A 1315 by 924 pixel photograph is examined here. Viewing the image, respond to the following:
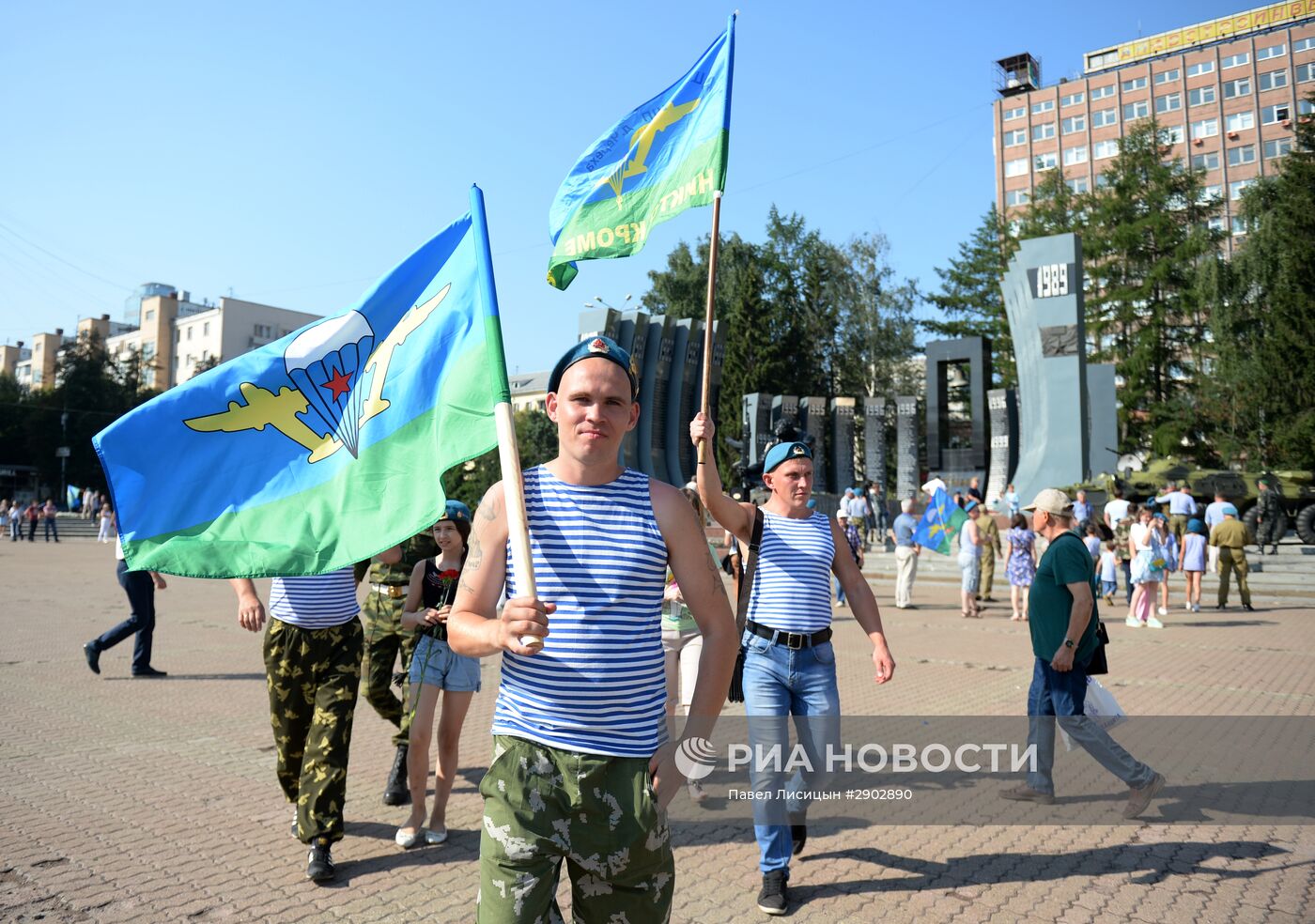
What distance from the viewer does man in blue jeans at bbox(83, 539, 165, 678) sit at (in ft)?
29.7

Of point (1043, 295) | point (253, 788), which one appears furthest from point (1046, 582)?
point (1043, 295)

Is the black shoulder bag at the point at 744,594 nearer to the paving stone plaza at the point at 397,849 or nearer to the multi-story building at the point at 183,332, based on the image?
the paving stone plaza at the point at 397,849

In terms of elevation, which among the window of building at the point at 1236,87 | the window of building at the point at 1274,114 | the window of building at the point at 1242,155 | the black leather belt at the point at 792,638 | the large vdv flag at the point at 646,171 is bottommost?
the black leather belt at the point at 792,638

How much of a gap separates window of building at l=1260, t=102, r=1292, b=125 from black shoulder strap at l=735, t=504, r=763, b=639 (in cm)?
8920

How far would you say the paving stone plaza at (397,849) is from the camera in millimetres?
3818

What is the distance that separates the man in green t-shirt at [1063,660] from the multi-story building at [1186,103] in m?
73.0

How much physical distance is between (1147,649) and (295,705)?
10.6 metres

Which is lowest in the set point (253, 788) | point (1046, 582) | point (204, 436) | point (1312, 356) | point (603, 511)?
point (253, 788)

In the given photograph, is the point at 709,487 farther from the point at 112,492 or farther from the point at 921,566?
the point at 921,566

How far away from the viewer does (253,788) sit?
17.9 ft

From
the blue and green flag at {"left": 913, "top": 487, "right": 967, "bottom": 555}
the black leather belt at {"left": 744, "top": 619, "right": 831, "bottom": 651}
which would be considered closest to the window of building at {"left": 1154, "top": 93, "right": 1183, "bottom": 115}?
the blue and green flag at {"left": 913, "top": 487, "right": 967, "bottom": 555}

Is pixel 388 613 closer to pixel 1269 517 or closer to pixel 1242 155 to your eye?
pixel 1269 517

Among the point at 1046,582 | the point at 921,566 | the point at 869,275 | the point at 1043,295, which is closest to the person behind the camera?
the point at 1046,582

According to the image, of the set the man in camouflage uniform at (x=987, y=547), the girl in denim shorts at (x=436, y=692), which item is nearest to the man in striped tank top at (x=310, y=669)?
the girl in denim shorts at (x=436, y=692)
